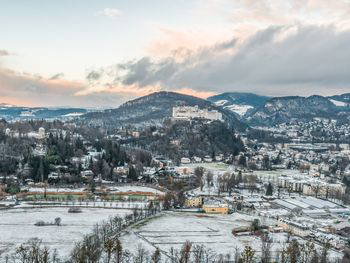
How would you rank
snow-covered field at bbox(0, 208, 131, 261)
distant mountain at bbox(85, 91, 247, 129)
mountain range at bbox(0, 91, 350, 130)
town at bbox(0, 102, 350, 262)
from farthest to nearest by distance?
mountain range at bbox(0, 91, 350, 130) → distant mountain at bbox(85, 91, 247, 129) → town at bbox(0, 102, 350, 262) → snow-covered field at bbox(0, 208, 131, 261)

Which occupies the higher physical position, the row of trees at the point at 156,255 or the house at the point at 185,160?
the house at the point at 185,160

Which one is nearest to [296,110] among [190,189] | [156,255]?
[190,189]

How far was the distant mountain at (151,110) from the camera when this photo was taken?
333 feet

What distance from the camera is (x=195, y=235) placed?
79.6 feet

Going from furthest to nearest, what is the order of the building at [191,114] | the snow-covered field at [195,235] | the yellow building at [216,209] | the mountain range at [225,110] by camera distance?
1. the mountain range at [225,110]
2. the building at [191,114]
3. the yellow building at [216,209]
4. the snow-covered field at [195,235]

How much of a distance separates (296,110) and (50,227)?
119778mm

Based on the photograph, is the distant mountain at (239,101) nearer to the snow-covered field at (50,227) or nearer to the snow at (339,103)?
the snow at (339,103)

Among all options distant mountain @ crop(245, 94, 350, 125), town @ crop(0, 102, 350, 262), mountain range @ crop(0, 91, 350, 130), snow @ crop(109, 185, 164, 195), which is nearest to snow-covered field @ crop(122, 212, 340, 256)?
town @ crop(0, 102, 350, 262)

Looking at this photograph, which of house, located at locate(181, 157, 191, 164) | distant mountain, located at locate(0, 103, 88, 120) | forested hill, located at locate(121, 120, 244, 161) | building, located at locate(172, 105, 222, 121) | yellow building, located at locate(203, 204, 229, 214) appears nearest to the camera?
yellow building, located at locate(203, 204, 229, 214)

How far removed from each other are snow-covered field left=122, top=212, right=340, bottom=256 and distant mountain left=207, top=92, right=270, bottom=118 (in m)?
147

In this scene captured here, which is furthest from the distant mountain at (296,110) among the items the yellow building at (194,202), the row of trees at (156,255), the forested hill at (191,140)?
the row of trees at (156,255)

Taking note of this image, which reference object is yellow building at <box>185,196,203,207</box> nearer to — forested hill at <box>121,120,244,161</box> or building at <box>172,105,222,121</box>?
forested hill at <box>121,120,244,161</box>

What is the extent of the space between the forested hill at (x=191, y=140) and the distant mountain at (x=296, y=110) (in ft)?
200

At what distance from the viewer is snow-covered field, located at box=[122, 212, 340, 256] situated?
22.2m
